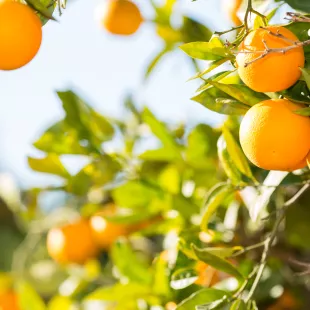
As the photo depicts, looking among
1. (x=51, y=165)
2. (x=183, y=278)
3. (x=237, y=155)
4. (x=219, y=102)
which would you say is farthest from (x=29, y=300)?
(x=219, y=102)

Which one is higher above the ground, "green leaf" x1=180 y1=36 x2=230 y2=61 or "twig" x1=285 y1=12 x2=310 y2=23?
"twig" x1=285 y1=12 x2=310 y2=23

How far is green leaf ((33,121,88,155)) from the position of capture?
1.20m

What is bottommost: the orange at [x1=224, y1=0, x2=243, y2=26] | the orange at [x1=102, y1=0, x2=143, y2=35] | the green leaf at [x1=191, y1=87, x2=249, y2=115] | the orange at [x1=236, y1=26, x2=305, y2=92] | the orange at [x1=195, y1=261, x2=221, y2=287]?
the orange at [x1=195, y1=261, x2=221, y2=287]

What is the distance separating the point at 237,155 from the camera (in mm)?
922

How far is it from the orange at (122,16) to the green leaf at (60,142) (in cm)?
18

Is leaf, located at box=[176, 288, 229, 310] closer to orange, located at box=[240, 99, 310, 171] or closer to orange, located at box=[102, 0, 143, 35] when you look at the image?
orange, located at box=[240, 99, 310, 171]

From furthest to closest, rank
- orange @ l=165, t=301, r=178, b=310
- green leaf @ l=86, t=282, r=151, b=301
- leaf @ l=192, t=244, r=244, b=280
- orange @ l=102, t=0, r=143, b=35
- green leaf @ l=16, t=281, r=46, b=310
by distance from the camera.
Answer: green leaf @ l=16, t=281, r=46, b=310
orange @ l=102, t=0, r=143, b=35
green leaf @ l=86, t=282, r=151, b=301
orange @ l=165, t=301, r=178, b=310
leaf @ l=192, t=244, r=244, b=280

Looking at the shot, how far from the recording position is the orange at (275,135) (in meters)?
0.69

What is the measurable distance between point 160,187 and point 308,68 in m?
0.55

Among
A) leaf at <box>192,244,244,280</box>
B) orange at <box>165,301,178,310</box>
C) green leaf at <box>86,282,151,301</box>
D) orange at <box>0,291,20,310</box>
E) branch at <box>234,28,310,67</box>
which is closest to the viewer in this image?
branch at <box>234,28,310,67</box>

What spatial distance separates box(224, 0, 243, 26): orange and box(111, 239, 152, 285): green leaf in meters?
0.41

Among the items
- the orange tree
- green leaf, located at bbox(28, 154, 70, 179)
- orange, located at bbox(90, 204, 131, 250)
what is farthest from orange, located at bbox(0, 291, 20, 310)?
green leaf, located at bbox(28, 154, 70, 179)

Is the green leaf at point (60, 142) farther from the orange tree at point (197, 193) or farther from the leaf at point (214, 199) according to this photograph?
the leaf at point (214, 199)

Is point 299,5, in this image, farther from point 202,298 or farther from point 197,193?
point 197,193
